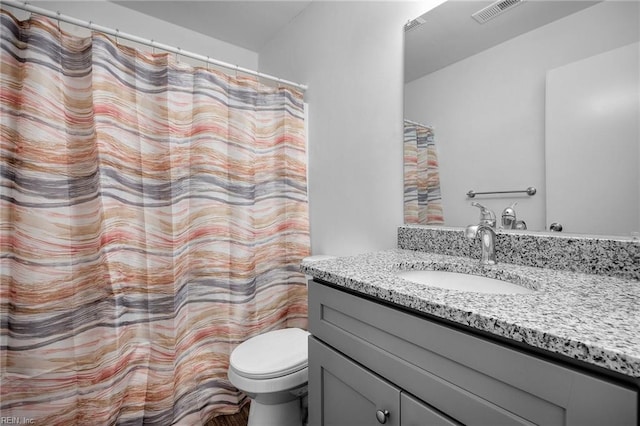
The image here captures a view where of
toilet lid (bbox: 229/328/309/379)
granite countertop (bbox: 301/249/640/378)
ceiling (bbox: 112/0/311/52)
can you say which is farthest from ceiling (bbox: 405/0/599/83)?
toilet lid (bbox: 229/328/309/379)

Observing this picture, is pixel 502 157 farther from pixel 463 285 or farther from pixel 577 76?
pixel 463 285

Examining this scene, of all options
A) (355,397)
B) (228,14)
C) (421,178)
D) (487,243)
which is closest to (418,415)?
(355,397)

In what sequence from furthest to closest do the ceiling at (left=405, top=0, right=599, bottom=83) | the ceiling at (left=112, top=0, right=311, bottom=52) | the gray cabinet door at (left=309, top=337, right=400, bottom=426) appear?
the ceiling at (left=112, top=0, right=311, bottom=52), the ceiling at (left=405, top=0, right=599, bottom=83), the gray cabinet door at (left=309, top=337, right=400, bottom=426)

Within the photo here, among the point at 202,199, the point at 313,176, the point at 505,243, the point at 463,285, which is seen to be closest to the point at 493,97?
the point at 505,243

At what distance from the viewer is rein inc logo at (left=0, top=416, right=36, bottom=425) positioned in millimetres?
1151

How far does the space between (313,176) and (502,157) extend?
1.15m

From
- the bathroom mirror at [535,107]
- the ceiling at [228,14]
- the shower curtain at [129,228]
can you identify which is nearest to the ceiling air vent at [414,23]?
the bathroom mirror at [535,107]

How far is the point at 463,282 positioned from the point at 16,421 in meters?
1.82

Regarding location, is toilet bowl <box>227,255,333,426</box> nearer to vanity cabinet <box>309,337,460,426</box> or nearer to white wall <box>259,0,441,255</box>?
vanity cabinet <box>309,337,460,426</box>

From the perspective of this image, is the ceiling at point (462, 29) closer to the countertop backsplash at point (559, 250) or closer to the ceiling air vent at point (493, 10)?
the ceiling air vent at point (493, 10)

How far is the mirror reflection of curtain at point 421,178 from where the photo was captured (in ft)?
4.44

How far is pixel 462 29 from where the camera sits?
124 centimetres

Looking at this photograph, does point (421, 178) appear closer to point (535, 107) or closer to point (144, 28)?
point (535, 107)

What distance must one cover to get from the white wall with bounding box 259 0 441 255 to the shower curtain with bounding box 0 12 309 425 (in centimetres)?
26
